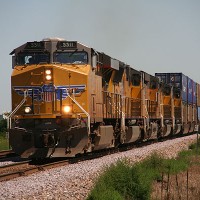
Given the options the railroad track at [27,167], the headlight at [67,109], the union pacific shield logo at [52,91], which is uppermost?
the union pacific shield logo at [52,91]

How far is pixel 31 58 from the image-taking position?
16.4 metres

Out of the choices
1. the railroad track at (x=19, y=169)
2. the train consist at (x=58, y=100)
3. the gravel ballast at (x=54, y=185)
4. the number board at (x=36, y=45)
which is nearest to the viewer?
the gravel ballast at (x=54, y=185)

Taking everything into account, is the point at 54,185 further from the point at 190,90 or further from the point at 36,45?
the point at 190,90

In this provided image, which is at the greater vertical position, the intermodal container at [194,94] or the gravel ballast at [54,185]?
the intermodal container at [194,94]

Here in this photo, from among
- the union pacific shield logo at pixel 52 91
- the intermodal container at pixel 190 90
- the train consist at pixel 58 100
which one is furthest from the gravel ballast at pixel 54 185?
the intermodal container at pixel 190 90

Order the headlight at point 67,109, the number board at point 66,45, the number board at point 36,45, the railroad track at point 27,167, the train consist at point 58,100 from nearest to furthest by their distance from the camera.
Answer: the railroad track at point 27,167 < the train consist at point 58,100 < the headlight at point 67,109 < the number board at point 66,45 < the number board at point 36,45

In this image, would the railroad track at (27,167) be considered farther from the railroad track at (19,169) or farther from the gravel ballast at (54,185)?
the gravel ballast at (54,185)

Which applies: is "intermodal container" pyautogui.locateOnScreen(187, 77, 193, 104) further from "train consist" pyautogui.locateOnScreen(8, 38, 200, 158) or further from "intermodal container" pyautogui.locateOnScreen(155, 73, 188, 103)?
"train consist" pyautogui.locateOnScreen(8, 38, 200, 158)

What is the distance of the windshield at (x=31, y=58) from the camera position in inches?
637

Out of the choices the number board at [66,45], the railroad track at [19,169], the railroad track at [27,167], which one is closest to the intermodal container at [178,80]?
the railroad track at [27,167]

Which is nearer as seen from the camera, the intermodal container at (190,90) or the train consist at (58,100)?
the train consist at (58,100)

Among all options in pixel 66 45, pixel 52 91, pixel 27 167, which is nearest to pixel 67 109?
pixel 52 91

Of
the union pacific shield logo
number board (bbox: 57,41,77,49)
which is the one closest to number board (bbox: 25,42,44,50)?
number board (bbox: 57,41,77,49)

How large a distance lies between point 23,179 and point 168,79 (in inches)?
1046
